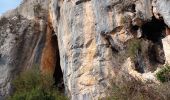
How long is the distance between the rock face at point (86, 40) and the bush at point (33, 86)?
0.66 meters

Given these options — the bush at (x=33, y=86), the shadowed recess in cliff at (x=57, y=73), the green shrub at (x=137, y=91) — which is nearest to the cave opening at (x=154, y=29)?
the green shrub at (x=137, y=91)

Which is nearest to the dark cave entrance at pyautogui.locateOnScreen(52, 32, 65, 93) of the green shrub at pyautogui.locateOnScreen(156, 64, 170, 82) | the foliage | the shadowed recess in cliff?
the shadowed recess in cliff

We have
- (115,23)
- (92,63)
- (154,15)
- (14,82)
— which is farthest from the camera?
(14,82)

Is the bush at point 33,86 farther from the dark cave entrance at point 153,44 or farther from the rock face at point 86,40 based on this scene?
the dark cave entrance at point 153,44

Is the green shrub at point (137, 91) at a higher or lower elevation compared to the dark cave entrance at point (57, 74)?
higher

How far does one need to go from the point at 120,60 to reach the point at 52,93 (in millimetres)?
7138

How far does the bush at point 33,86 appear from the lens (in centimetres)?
2422

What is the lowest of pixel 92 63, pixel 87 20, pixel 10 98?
pixel 10 98

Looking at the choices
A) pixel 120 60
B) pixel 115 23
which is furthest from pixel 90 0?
pixel 120 60

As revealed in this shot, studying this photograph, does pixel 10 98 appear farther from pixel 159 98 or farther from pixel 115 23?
pixel 159 98

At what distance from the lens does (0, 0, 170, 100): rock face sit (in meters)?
18.3

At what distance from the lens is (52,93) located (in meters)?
24.8

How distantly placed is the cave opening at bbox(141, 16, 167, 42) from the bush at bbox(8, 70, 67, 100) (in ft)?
22.0

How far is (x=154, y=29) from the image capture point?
61.9 feet
